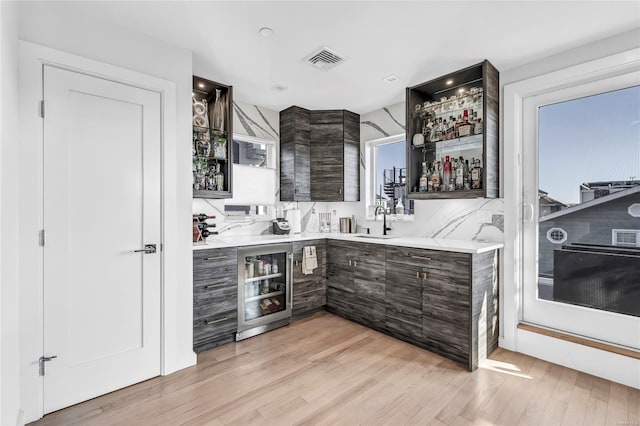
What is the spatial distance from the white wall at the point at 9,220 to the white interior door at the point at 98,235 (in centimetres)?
20

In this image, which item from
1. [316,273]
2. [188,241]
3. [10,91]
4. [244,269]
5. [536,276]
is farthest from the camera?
[316,273]

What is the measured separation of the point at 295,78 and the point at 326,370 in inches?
104

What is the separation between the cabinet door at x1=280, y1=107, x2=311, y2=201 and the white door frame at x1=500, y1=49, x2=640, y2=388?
7.16 feet

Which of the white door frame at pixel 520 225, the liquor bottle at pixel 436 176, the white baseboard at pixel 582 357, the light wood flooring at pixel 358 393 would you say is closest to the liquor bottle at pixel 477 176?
the white door frame at pixel 520 225

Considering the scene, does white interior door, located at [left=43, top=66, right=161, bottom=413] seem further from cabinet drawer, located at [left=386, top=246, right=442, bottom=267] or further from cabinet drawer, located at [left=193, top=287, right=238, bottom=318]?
cabinet drawer, located at [left=386, top=246, right=442, bottom=267]

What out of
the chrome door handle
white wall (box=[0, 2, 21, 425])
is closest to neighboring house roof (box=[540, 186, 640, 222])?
the chrome door handle

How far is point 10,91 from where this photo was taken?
1.59 m

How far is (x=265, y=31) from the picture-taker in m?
2.22

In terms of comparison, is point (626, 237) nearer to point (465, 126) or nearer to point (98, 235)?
point (465, 126)

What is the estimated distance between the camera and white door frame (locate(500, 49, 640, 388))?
2334mm

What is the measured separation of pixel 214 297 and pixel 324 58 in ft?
7.52

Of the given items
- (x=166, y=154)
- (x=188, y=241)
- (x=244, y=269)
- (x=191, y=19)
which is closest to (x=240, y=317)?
(x=244, y=269)

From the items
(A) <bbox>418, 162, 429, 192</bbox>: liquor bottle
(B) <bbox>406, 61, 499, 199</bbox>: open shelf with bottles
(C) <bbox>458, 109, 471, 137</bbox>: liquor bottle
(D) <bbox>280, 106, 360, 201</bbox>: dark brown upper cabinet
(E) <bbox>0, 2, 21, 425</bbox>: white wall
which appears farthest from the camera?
(D) <bbox>280, 106, 360, 201</bbox>: dark brown upper cabinet

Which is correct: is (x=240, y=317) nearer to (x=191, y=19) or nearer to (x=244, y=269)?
(x=244, y=269)
